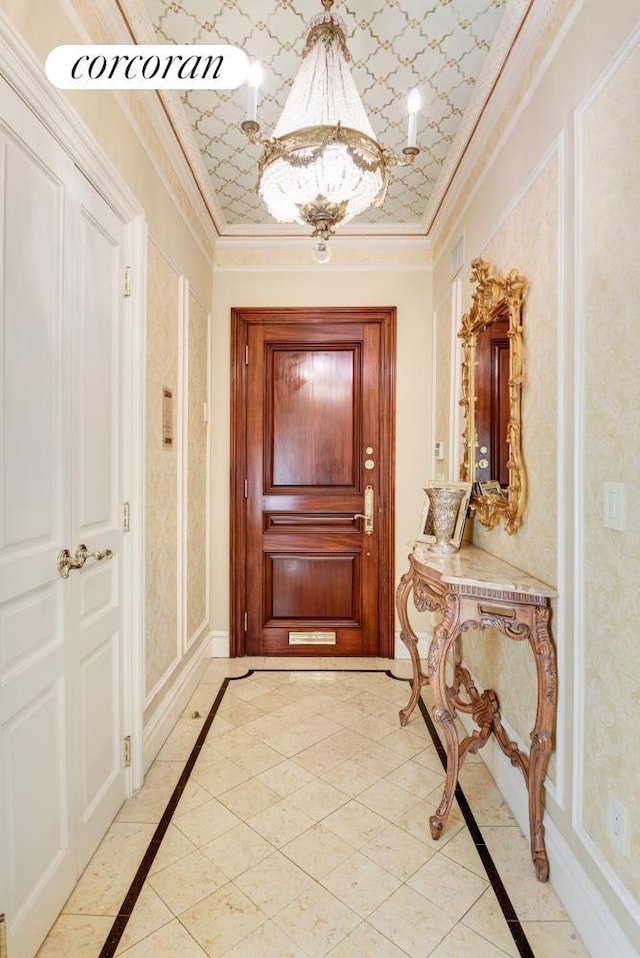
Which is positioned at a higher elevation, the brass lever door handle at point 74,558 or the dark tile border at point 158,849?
the brass lever door handle at point 74,558

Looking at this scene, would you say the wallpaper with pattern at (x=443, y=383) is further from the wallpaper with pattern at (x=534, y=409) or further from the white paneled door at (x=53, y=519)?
the white paneled door at (x=53, y=519)

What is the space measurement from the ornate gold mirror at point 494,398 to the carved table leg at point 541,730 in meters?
0.42

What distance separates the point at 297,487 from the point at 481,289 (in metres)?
1.64

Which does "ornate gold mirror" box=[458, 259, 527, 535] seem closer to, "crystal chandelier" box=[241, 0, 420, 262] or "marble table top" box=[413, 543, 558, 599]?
"marble table top" box=[413, 543, 558, 599]

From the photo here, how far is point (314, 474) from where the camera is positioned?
317cm

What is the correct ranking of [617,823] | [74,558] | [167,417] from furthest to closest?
1. [167,417]
2. [74,558]
3. [617,823]

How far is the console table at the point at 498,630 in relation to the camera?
4.81 feet

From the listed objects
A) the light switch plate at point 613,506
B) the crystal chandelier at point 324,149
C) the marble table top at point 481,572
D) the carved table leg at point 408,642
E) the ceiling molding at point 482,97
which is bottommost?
the carved table leg at point 408,642

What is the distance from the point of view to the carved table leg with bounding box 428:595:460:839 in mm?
1595

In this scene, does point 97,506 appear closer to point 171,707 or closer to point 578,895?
point 171,707

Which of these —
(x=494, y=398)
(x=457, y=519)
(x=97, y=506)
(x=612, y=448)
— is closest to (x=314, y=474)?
(x=457, y=519)

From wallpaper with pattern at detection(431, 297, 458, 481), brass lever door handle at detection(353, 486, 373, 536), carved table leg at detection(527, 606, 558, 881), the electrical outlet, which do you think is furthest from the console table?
brass lever door handle at detection(353, 486, 373, 536)

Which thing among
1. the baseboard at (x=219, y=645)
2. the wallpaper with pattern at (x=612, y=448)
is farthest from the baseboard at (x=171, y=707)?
the wallpaper with pattern at (x=612, y=448)

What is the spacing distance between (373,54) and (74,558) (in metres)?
2.07
